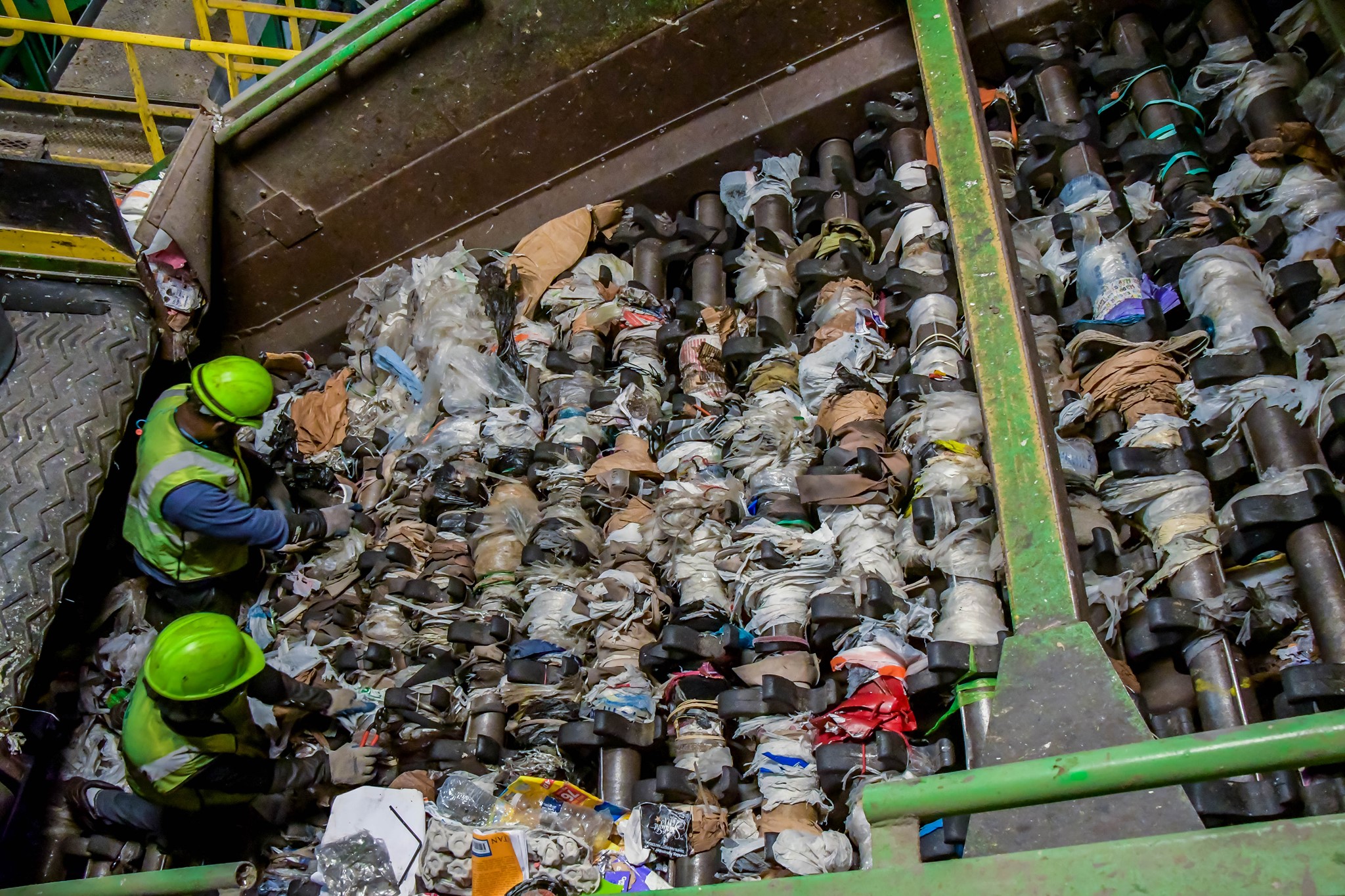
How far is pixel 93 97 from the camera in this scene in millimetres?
5809

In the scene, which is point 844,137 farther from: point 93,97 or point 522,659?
point 93,97

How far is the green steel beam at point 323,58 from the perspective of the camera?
167 inches

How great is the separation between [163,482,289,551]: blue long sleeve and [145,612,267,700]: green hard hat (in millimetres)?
A: 469

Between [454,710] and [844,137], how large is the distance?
2.54m

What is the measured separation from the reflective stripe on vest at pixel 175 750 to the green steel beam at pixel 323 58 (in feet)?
7.33

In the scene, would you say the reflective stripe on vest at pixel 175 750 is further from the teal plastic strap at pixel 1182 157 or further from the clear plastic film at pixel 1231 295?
the teal plastic strap at pixel 1182 157

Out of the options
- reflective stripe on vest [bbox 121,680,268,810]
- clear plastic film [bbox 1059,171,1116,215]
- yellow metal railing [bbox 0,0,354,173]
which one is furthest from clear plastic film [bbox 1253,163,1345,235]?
yellow metal railing [bbox 0,0,354,173]

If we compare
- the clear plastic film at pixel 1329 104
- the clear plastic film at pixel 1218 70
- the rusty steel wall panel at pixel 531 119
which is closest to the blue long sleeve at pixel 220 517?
the rusty steel wall panel at pixel 531 119

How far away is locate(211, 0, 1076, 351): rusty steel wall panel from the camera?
164 inches

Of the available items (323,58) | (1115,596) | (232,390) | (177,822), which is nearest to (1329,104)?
(1115,596)

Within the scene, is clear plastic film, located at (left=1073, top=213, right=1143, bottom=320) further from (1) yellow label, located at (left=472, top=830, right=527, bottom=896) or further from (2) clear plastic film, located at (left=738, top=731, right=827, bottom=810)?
(1) yellow label, located at (left=472, top=830, right=527, bottom=896)

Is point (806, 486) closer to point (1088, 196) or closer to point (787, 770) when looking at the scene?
point (787, 770)

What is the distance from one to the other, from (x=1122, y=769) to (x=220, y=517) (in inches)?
130

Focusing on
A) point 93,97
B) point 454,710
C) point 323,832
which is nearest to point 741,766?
point 454,710
